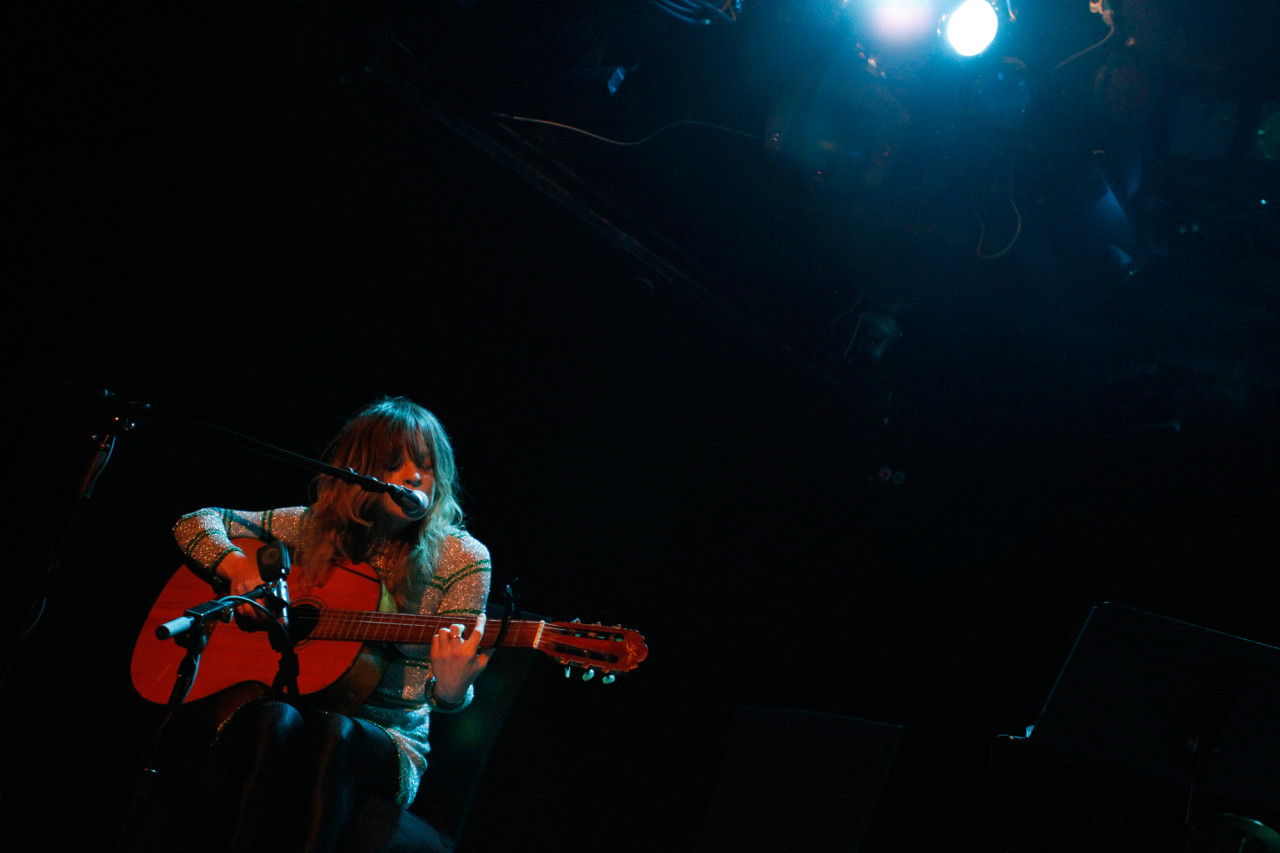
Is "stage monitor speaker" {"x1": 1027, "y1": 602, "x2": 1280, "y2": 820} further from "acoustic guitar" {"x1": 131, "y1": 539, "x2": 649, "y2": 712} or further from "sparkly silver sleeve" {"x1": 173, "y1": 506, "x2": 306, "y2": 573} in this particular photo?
"sparkly silver sleeve" {"x1": 173, "y1": 506, "x2": 306, "y2": 573}

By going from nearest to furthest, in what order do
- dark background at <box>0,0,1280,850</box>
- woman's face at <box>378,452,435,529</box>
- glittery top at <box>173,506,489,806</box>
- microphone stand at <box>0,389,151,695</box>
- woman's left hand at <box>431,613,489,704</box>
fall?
microphone stand at <box>0,389,151,695</box> → woman's left hand at <box>431,613,489,704</box> → glittery top at <box>173,506,489,806</box> → woman's face at <box>378,452,435,529</box> → dark background at <box>0,0,1280,850</box>

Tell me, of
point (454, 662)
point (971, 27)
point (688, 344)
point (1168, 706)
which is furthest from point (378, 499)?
point (971, 27)

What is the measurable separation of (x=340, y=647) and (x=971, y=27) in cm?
307

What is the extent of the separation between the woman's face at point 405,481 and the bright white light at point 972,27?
2.51 metres

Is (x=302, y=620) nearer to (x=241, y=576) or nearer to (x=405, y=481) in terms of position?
(x=241, y=576)

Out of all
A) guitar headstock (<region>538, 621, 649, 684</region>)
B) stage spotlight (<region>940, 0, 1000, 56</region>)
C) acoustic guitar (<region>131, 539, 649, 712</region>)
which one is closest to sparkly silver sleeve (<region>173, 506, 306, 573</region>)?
acoustic guitar (<region>131, 539, 649, 712</region>)

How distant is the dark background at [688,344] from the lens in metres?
2.73

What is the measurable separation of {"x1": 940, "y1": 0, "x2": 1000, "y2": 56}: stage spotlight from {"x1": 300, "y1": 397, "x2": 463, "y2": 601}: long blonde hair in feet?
7.90

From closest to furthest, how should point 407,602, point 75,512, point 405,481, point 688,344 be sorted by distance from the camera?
point 75,512
point 407,602
point 405,481
point 688,344

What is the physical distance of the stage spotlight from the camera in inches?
115

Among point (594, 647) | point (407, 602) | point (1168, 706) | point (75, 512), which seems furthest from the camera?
point (407, 602)

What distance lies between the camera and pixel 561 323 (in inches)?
143

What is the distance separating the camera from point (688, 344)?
3.89m

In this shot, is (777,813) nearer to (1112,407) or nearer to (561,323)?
(561,323)
